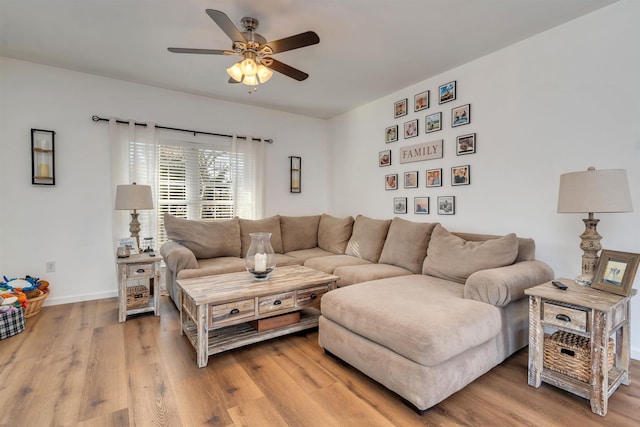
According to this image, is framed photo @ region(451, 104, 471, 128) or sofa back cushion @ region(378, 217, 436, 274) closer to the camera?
sofa back cushion @ region(378, 217, 436, 274)

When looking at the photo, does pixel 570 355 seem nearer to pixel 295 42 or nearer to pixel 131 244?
pixel 295 42

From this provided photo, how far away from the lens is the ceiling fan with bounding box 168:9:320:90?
2023 mm

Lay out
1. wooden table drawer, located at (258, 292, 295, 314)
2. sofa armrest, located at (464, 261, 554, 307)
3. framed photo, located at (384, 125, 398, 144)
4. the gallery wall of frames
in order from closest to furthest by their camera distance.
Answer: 1. sofa armrest, located at (464, 261, 554, 307)
2. wooden table drawer, located at (258, 292, 295, 314)
3. the gallery wall of frames
4. framed photo, located at (384, 125, 398, 144)

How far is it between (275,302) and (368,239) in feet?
5.00

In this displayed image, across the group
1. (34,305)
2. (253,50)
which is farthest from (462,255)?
(34,305)

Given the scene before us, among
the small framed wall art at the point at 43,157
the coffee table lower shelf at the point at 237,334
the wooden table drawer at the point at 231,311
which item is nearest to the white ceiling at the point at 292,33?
the small framed wall art at the point at 43,157

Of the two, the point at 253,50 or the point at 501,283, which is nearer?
the point at 501,283

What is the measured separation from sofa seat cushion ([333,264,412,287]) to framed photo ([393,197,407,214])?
3.01 ft

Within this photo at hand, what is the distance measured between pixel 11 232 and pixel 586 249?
4870 mm

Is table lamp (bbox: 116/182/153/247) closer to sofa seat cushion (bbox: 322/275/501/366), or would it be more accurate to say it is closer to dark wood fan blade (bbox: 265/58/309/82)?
dark wood fan blade (bbox: 265/58/309/82)

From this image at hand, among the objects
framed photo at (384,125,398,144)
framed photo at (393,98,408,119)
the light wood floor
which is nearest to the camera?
the light wood floor

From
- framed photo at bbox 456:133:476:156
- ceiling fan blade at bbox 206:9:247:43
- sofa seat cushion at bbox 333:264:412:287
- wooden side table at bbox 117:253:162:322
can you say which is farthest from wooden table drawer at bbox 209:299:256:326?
framed photo at bbox 456:133:476:156

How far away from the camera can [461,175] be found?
3.12 m

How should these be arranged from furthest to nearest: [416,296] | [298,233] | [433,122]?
[298,233] < [433,122] < [416,296]
